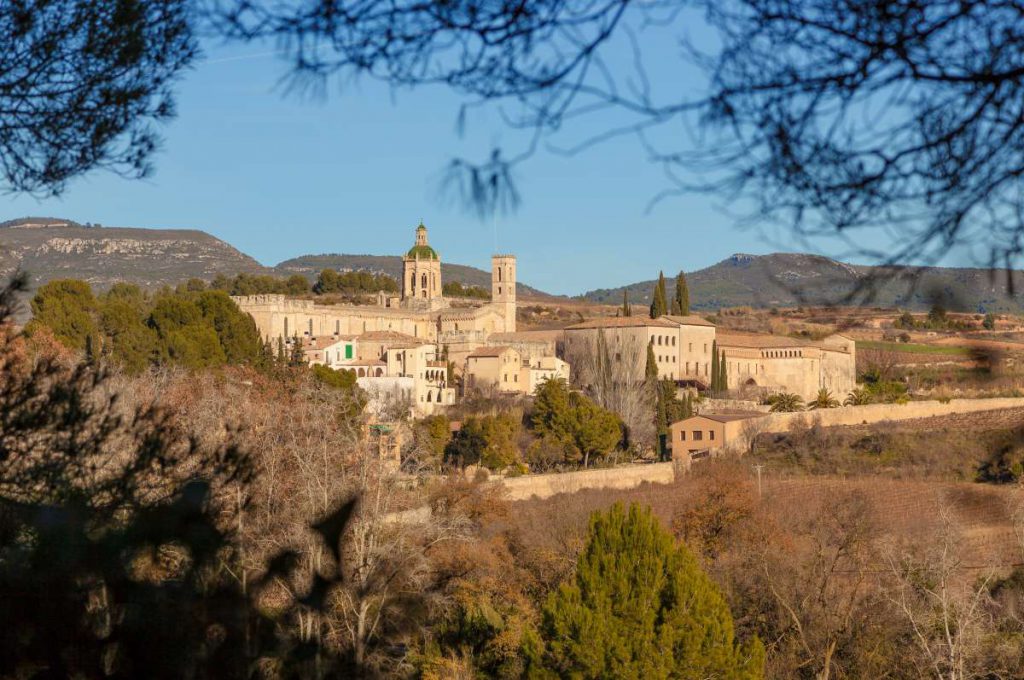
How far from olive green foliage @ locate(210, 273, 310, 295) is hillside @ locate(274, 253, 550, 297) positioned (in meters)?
47.0

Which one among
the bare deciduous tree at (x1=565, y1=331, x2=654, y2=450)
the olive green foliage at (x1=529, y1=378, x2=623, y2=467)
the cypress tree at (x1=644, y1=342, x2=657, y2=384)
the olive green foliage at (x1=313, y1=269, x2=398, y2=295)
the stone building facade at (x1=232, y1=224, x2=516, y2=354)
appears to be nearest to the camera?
the olive green foliage at (x1=529, y1=378, x2=623, y2=467)

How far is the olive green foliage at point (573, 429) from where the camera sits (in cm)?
4003

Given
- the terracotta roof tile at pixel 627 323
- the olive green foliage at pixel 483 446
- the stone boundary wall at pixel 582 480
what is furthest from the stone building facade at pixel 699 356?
the olive green foliage at pixel 483 446

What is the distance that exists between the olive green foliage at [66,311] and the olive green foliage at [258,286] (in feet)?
120

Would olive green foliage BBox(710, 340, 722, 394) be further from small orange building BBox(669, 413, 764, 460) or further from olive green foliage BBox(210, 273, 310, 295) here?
olive green foliage BBox(210, 273, 310, 295)

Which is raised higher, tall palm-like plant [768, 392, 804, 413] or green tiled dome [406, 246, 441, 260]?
green tiled dome [406, 246, 441, 260]

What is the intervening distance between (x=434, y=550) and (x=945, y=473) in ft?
60.3

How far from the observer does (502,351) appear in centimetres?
5091

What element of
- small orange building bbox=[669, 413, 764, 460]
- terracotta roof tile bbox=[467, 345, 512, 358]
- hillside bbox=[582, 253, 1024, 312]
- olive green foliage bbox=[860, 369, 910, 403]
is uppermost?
hillside bbox=[582, 253, 1024, 312]

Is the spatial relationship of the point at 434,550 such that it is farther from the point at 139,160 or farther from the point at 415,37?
the point at 415,37

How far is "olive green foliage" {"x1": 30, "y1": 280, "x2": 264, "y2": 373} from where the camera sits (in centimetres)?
3691

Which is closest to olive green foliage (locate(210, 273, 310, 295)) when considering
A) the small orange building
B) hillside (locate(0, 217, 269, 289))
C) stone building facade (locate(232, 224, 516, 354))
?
hillside (locate(0, 217, 269, 289))

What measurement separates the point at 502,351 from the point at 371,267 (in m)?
86.6

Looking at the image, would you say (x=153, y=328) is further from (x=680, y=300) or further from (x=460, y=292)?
(x=460, y=292)
